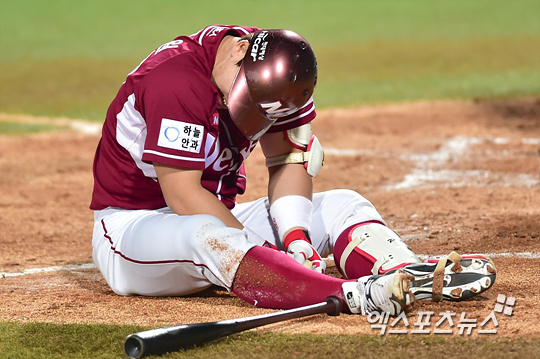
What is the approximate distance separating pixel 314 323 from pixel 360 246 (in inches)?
19.5

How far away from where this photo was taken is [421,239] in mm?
3451

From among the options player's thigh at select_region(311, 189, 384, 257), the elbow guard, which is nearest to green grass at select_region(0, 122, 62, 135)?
the elbow guard

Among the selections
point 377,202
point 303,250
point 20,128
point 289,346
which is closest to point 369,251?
point 303,250

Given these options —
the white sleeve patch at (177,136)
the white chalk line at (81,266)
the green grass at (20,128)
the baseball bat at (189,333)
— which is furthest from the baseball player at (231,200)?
the green grass at (20,128)

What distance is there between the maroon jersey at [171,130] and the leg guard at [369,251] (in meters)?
0.54

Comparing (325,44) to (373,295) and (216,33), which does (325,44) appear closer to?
(216,33)

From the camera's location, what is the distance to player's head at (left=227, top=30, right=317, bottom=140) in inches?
90.5

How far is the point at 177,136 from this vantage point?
2.26m

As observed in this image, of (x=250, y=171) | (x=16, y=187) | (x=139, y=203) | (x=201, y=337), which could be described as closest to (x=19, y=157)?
(x=16, y=187)

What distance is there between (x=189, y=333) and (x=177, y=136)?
2.29ft

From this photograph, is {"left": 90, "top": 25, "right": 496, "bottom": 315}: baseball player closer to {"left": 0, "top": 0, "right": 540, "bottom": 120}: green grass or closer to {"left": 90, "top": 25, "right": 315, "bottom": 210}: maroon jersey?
{"left": 90, "top": 25, "right": 315, "bottom": 210}: maroon jersey

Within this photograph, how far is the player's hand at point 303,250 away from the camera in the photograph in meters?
2.44

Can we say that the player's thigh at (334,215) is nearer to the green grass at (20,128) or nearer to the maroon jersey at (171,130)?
the maroon jersey at (171,130)

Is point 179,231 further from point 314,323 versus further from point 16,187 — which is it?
point 16,187
